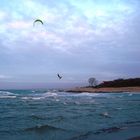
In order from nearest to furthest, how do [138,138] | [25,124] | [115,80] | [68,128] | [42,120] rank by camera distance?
[138,138] < [68,128] < [25,124] < [42,120] < [115,80]

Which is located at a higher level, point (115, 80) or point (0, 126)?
point (115, 80)

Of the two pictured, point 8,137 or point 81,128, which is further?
point 81,128

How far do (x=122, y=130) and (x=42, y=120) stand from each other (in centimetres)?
595

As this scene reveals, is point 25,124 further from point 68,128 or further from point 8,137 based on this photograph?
point 8,137

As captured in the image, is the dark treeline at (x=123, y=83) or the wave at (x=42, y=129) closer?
the wave at (x=42, y=129)

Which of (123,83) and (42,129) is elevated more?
(123,83)

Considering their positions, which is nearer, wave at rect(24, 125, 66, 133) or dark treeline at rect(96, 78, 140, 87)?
wave at rect(24, 125, 66, 133)

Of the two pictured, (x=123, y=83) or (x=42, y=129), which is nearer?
(x=42, y=129)

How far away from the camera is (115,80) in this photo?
11694 cm

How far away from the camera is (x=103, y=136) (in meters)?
14.7

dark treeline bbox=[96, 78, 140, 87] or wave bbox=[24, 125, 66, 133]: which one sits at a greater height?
dark treeline bbox=[96, 78, 140, 87]

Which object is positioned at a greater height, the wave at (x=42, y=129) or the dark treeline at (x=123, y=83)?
the dark treeline at (x=123, y=83)

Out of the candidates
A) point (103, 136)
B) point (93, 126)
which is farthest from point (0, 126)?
point (103, 136)

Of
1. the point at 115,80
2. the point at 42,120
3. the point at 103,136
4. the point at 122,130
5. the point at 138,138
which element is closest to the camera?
the point at 138,138
